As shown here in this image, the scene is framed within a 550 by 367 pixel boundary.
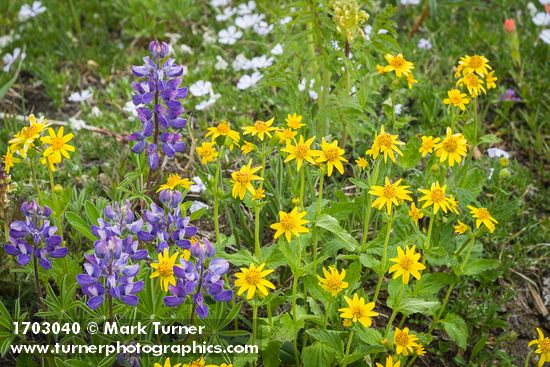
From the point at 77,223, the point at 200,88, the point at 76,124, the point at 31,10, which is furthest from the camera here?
the point at 31,10

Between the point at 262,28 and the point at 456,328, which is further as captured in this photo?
the point at 262,28

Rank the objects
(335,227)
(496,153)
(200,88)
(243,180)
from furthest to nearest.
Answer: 1. (200,88)
2. (496,153)
3. (335,227)
4. (243,180)

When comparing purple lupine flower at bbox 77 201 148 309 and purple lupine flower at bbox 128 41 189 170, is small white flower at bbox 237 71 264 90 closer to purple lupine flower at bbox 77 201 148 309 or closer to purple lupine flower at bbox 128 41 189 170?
purple lupine flower at bbox 128 41 189 170

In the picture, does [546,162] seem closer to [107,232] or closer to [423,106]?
[423,106]

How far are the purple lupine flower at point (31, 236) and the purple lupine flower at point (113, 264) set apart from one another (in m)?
0.17

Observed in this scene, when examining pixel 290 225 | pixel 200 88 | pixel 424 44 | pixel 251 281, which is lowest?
pixel 251 281

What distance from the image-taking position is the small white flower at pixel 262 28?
381cm

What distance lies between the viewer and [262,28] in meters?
3.86

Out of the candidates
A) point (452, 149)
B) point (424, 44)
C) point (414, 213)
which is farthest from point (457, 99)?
point (424, 44)

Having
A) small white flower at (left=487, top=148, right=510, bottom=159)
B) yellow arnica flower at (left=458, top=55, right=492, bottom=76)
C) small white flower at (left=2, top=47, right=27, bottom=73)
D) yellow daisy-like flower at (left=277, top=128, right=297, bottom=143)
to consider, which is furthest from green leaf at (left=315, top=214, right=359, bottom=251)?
small white flower at (left=2, top=47, right=27, bottom=73)

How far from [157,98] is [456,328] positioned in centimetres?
122

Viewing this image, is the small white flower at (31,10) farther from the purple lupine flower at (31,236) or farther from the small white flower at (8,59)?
the purple lupine flower at (31,236)

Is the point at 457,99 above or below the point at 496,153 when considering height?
above

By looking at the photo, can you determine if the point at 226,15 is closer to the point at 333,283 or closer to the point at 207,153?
the point at 207,153
